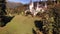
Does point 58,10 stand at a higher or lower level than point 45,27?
higher

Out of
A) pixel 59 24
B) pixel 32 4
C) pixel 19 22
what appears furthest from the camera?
pixel 32 4

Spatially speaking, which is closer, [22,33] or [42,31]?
[22,33]

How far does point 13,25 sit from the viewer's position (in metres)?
16.6

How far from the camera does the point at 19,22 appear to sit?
55.9ft

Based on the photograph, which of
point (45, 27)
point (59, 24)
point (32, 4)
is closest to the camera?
point (59, 24)

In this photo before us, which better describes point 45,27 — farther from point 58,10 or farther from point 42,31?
point 58,10

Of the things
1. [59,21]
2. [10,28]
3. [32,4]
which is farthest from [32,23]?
[32,4]

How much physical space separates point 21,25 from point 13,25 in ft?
2.48

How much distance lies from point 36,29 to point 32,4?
20.0 metres

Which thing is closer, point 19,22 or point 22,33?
point 22,33

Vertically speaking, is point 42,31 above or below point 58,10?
below

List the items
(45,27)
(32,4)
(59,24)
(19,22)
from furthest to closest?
(32,4) → (19,22) → (45,27) → (59,24)

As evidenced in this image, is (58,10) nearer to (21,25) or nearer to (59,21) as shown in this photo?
(59,21)

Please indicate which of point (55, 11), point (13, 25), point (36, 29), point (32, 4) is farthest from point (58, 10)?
point (32, 4)
